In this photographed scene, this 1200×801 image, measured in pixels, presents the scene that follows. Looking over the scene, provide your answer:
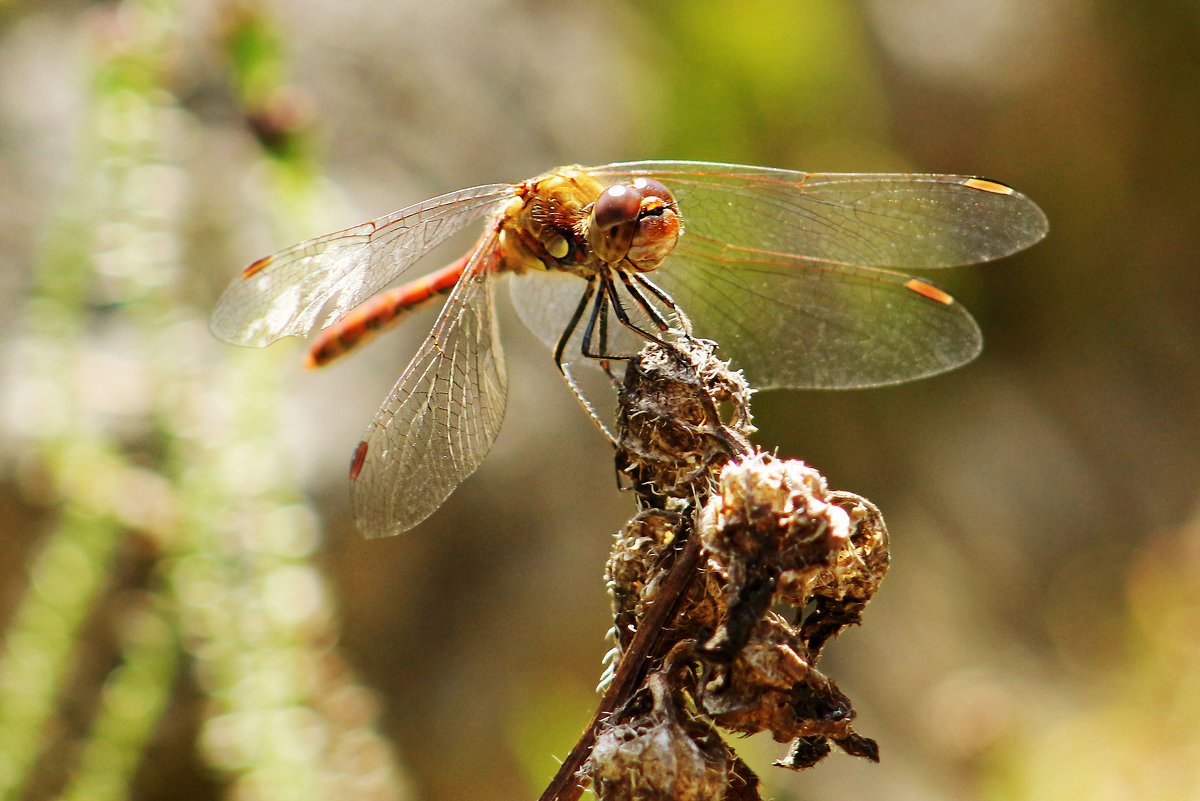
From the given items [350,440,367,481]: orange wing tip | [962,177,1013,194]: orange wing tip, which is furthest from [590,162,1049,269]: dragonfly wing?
[350,440,367,481]: orange wing tip

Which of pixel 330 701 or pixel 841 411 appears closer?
pixel 330 701

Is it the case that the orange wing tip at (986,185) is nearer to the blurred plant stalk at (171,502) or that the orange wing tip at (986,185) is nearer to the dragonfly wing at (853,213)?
the dragonfly wing at (853,213)

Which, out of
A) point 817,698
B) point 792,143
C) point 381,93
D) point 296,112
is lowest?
point 817,698

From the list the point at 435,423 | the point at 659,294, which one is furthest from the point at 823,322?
the point at 435,423

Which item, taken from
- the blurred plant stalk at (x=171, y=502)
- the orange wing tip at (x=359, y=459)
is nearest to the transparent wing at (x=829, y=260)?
the orange wing tip at (x=359, y=459)

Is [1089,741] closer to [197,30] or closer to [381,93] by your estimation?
[381,93]

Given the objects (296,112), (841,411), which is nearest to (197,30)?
(296,112)

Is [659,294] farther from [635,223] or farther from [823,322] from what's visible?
[823,322]
